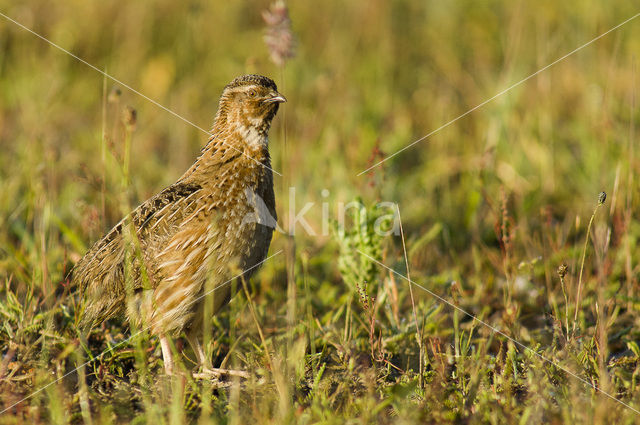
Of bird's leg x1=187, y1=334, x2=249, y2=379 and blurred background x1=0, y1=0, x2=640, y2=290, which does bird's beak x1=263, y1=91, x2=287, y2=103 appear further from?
bird's leg x1=187, y1=334, x2=249, y2=379

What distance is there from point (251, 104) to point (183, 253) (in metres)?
1.12

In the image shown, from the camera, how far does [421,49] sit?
9961 mm

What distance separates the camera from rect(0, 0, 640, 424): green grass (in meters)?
3.99

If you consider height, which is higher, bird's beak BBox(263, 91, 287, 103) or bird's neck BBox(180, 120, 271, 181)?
bird's beak BBox(263, 91, 287, 103)

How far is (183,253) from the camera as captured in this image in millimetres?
4414

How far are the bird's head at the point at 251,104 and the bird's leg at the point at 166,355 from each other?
4.68 feet

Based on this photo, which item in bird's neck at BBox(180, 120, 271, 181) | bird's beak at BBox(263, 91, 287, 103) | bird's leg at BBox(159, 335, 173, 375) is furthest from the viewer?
bird's beak at BBox(263, 91, 287, 103)

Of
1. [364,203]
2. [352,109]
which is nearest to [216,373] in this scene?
[364,203]

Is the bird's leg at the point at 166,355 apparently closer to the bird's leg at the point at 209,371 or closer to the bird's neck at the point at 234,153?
the bird's leg at the point at 209,371

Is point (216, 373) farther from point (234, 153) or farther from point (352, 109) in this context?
point (352, 109)

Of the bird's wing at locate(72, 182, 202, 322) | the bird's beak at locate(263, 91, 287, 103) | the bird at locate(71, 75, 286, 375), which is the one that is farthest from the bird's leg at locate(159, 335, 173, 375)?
the bird's beak at locate(263, 91, 287, 103)

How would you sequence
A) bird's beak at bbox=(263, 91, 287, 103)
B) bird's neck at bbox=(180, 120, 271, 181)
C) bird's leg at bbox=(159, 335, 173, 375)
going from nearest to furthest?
bird's leg at bbox=(159, 335, 173, 375), bird's neck at bbox=(180, 120, 271, 181), bird's beak at bbox=(263, 91, 287, 103)

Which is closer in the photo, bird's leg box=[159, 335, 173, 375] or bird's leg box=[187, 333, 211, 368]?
bird's leg box=[159, 335, 173, 375]

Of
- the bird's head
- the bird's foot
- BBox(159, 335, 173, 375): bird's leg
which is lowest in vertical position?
the bird's foot
